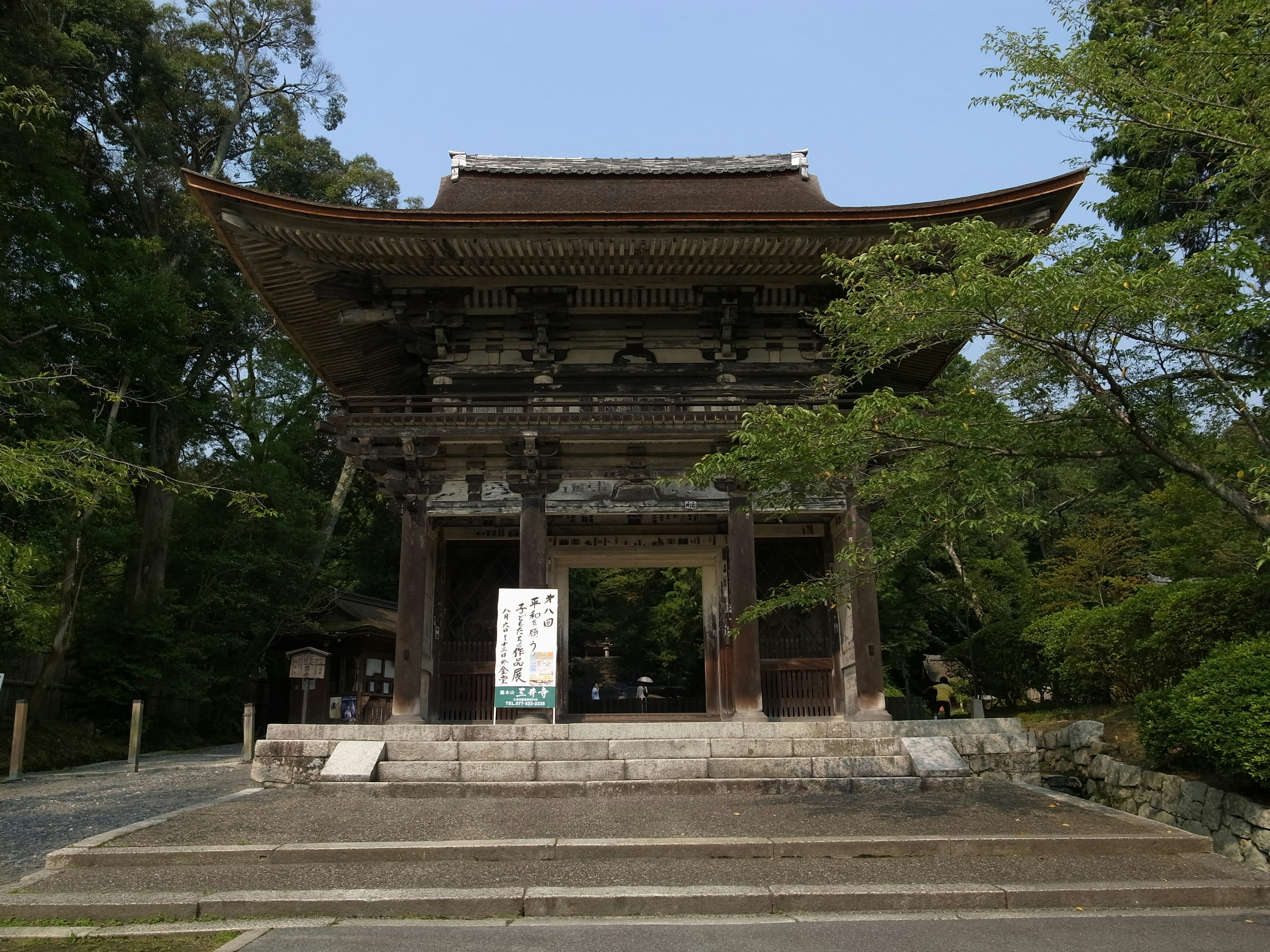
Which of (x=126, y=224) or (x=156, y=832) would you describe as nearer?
(x=156, y=832)

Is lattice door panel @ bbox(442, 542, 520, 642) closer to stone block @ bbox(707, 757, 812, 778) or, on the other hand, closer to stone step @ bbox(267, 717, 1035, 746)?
stone step @ bbox(267, 717, 1035, 746)

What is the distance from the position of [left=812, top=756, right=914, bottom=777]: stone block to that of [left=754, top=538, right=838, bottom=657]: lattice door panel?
387 centimetres

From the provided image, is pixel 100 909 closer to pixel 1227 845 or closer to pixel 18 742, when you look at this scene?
pixel 1227 845

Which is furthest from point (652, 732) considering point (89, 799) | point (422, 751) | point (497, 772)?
point (89, 799)

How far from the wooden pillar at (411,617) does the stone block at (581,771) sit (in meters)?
2.92

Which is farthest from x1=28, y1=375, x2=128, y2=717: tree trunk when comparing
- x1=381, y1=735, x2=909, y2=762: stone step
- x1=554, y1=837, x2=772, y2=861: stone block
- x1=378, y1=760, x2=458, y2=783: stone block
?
x1=554, y1=837, x2=772, y2=861: stone block

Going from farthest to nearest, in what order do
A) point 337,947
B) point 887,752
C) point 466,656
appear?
point 466,656 → point 887,752 → point 337,947

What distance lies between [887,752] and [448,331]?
7.61m

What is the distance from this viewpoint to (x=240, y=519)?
68.1 feet

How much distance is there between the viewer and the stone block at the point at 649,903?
4.98 m

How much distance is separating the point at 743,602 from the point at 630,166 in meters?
9.39

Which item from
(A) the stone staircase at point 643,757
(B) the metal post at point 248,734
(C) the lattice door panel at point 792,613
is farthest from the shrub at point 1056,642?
(B) the metal post at point 248,734

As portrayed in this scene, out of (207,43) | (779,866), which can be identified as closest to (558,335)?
(779,866)

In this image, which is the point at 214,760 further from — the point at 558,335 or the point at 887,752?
the point at 887,752
